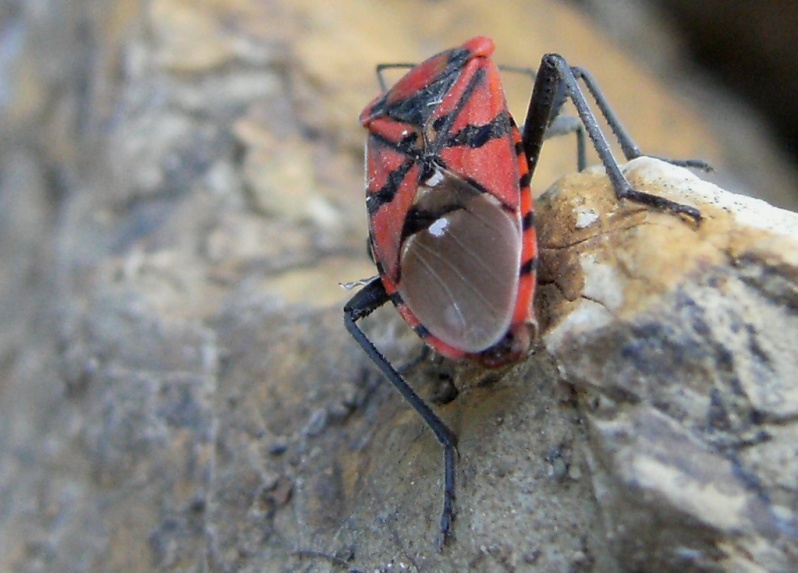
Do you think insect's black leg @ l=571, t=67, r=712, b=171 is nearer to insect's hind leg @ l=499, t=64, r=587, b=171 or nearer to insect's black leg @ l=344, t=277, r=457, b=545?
insect's hind leg @ l=499, t=64, r=587, b=171

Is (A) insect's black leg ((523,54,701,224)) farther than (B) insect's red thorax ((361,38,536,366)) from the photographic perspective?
Yes

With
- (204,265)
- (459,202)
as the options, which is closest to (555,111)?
(459,202)

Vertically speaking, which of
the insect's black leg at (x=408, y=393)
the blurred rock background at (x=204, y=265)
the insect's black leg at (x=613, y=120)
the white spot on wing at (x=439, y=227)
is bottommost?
the blurred rock background at (x=204, y=265)

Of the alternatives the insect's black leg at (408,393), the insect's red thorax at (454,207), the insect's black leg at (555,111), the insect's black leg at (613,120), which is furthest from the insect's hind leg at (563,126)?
the insect's black leg at (408,393)

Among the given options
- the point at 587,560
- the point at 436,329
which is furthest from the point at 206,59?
the point at 587,560

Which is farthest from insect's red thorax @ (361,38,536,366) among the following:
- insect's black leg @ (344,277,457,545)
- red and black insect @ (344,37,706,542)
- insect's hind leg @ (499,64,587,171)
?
insect's hind leg @ (499,64,587,171)

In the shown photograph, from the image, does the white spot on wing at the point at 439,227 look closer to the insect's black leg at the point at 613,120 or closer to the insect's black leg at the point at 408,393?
the insect's black leg at the point at 408,393

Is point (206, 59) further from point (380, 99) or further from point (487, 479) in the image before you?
point (487, 479)
